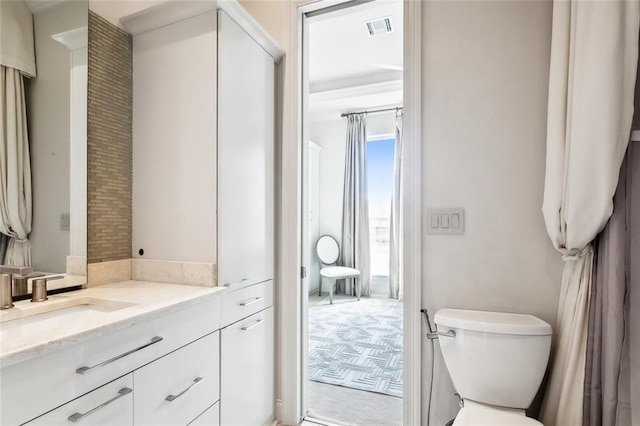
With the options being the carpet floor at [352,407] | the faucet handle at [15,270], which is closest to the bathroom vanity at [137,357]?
the faucet handle at [15,270]

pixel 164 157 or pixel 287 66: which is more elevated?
pixel 287 66

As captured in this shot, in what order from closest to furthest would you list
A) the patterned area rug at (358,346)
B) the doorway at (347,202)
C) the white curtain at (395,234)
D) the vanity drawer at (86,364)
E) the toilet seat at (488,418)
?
1. the vanity drawer at (86,364)
2. the toilet seat at (488,418)
3. the doorway at (347,202)
4. the patterned area rug at (358,346)
5. the white curtain at (395,234)

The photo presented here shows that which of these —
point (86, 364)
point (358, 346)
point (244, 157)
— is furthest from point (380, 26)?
point (86, 364)

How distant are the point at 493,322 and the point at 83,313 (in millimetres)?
1610

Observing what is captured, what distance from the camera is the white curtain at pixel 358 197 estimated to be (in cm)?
470

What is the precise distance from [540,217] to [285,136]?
1.36 metres

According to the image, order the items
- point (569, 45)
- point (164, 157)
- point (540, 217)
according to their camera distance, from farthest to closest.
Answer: point (164, 157) < point (540, 217) < point (569, 45)

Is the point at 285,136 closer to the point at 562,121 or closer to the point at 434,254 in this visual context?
the point at 434,254

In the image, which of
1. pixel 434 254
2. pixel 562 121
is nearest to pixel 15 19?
pixel 434 254

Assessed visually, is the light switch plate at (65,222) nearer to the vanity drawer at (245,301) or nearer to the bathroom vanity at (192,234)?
the bathroom vanity at (192,234)

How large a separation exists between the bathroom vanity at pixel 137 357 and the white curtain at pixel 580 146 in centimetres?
134

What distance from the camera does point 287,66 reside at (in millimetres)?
1849

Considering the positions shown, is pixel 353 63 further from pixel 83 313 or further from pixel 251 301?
pixel 83 313

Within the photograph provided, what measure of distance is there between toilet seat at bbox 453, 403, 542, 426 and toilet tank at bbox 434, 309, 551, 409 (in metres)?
0.10
